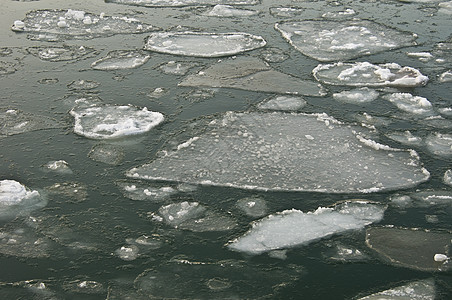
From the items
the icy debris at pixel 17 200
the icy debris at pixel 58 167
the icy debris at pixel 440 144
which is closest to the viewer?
the icy debris at pixel 17 200

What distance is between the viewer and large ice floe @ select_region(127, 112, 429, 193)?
4.30 m

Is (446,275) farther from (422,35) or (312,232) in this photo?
(422,35)

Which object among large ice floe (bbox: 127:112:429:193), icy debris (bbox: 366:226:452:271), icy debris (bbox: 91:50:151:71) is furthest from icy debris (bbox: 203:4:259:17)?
icy debris (bbox: 366:226:452:271)

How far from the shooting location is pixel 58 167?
14.9 feet

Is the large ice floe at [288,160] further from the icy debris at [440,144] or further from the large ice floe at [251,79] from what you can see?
the large ice floe at [251,79]

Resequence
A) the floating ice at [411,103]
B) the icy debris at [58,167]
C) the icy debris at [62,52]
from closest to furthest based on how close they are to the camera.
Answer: the icy debris at [58,167]
the floating ice at [411,103]
the icy debris at [62,52]

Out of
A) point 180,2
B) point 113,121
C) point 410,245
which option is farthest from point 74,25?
point 410,245

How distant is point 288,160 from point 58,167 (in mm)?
1922

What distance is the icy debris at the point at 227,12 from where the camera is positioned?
8.55 meters

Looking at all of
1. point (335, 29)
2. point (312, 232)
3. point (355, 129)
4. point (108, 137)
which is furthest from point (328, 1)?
point (312, 232)

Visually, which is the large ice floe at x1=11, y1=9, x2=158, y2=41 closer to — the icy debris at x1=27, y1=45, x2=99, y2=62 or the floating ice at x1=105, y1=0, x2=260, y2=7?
the icy debris at x1=27, y1=45, x2=99, y2=62

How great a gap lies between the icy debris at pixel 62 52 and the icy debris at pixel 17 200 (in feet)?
10.1

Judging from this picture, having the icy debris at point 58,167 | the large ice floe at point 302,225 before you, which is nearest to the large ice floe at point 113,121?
the icy debris at point 58,167

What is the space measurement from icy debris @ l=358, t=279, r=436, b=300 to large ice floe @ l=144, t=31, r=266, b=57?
4.33 meters
